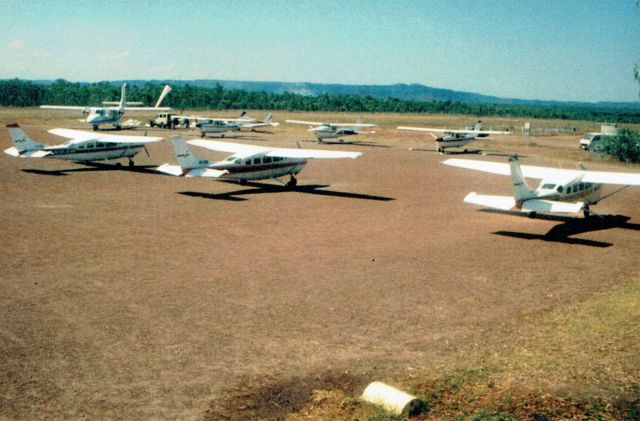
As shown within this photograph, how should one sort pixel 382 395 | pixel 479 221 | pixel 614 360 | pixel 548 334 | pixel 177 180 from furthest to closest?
pixel 177 180, pixel 479 221, pixel 548 334, pixel 614 360, pixel 382 395

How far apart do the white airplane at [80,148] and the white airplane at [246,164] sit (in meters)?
6.57

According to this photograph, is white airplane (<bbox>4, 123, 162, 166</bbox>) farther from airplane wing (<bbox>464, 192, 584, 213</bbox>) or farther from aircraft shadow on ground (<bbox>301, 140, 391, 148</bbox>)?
aircraft shadow on ground (<bbox>301, 140, 391, 148</bbox>)

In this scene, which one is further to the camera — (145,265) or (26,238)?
(26,238)

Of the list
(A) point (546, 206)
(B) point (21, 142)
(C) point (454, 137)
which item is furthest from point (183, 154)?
(C) point (454, 137)

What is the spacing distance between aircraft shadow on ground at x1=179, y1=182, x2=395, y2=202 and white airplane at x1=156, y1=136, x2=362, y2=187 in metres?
0.60

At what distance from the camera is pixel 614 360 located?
9.77 meters

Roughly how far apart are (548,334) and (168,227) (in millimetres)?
13210

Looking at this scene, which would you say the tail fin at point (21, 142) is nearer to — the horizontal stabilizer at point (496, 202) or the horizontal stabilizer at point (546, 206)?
the horizontal stabilizer at point (496, 202)

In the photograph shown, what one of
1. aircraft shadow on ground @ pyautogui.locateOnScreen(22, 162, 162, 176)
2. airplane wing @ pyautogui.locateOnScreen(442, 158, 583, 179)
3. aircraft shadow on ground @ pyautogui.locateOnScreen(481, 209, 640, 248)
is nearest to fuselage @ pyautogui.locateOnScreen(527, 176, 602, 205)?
airplane wing @ pyautogui.locateOnScreen(442, 158, 583, 179)

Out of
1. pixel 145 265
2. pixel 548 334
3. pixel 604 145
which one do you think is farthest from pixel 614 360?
pixel 604 145

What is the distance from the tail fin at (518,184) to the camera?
64.0ft

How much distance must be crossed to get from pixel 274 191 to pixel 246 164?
2059mm

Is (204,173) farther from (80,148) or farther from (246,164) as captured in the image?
(80,148)

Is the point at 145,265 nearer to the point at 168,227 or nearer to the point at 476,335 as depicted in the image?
the point at 168,227
